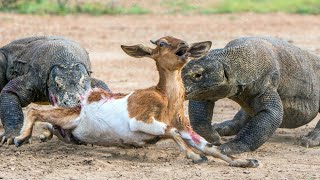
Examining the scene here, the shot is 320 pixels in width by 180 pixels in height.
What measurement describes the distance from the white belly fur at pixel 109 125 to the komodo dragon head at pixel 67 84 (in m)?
0.34

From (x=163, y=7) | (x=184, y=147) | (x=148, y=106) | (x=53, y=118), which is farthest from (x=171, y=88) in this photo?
(x=163, y=7)

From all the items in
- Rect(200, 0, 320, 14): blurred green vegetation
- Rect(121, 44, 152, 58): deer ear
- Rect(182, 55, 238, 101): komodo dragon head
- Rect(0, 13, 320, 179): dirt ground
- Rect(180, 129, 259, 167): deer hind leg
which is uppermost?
Rect(121, 44, 152, 58): deer ear

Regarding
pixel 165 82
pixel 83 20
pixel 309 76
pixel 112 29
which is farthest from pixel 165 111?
pixel 83 20

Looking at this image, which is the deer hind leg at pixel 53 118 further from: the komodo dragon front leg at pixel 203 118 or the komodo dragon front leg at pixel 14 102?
the komodo dragon front leg at pixel 203 118

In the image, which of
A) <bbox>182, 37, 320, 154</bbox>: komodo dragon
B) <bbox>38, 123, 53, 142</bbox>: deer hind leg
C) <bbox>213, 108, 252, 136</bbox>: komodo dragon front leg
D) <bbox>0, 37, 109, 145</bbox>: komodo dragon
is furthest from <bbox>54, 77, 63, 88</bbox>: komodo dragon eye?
<bbox>213, 108, 252, 136</bbox>: komodo dragon front leg

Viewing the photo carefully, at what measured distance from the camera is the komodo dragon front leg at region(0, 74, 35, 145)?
1012 centimetres

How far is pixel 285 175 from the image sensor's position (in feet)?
28.1

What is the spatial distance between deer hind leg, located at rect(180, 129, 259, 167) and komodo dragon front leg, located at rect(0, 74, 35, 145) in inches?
79.7

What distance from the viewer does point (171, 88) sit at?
878 centimetres

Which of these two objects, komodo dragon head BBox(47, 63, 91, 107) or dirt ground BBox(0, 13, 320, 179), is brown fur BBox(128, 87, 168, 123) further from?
komodo dragon head BBox(47, 63, 91, 107)

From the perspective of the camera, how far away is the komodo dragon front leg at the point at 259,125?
9680 mm

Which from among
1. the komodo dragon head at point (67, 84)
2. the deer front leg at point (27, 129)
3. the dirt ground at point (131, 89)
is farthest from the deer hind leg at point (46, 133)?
the deer front leg at point (27, 129)

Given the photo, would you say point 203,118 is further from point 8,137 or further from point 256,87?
point 8,137

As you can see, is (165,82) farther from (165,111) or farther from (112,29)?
(112,29)
